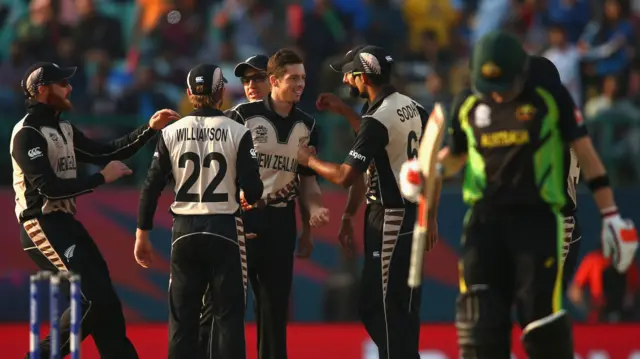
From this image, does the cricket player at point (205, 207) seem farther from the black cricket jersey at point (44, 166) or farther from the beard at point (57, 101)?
the beard at point (57, 101)

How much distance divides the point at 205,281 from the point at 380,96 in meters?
2.00

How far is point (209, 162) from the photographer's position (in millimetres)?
9953

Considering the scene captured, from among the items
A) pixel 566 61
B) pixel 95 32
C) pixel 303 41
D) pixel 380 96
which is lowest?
pixel 380 96

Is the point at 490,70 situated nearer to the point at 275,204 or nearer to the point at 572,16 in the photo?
the point at 275,204

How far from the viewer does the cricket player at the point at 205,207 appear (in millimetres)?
9961

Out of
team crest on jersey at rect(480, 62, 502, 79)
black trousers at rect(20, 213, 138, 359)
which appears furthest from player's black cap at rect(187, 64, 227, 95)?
team crest on jersey at rect(480, 62, 502, 79)

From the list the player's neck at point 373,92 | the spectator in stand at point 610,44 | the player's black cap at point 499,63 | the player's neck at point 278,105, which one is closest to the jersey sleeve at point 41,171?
the player's neck at point 278,105

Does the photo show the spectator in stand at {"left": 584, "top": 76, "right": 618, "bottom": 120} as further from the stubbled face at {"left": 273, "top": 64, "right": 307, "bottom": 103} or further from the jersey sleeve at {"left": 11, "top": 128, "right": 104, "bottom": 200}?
the jersey sleeve at {"left": 11, "top": 128, "right": 104, "bottom": 200}

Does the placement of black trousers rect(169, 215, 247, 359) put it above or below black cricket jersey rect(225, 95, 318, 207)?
below

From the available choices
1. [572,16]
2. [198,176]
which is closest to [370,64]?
[198,176]

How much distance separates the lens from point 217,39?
18531 mm

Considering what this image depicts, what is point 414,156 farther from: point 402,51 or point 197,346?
point 402,51

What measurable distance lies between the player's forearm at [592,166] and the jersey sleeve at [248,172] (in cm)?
259

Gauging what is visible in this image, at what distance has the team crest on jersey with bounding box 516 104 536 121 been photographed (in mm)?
8328
